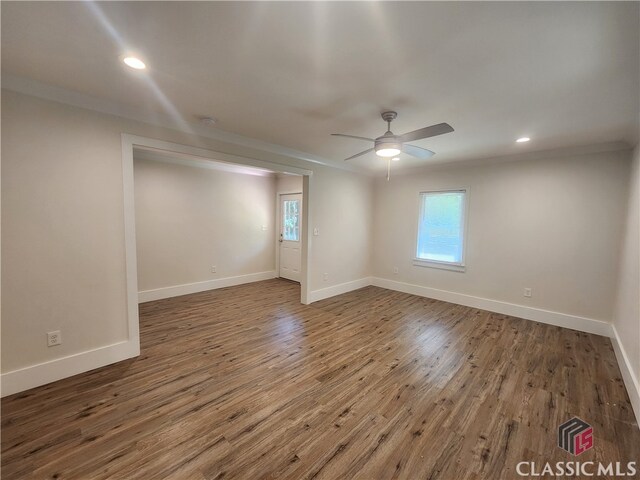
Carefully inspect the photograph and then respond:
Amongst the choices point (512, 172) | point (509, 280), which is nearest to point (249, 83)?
point (512, 172)

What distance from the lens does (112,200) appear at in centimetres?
253

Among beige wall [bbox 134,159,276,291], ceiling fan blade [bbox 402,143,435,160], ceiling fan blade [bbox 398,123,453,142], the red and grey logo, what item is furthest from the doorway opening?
the red and grey logo

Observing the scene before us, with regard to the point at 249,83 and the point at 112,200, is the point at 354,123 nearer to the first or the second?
the point at 249,83

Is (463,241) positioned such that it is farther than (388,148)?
Yes

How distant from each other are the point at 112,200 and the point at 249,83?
178 cm

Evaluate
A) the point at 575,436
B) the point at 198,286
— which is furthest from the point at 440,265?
the point at 198,286

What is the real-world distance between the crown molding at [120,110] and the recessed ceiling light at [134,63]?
861mm

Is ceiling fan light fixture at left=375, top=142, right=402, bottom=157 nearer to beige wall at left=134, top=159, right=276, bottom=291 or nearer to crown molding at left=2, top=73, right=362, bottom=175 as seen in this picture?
crown molding at left=2, top=73, right=362, bottom=175

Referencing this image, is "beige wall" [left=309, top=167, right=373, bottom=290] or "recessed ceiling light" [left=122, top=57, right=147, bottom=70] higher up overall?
"recessed ceiling light" [left=122, top=57, right=147, bottom=70]

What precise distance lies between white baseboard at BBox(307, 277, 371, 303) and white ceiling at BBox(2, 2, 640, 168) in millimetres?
2946

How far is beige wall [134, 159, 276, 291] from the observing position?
14.7 feet

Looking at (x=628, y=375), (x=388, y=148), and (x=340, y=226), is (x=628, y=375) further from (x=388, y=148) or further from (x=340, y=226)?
(x=340, y=226)

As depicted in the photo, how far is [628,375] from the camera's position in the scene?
2346mm

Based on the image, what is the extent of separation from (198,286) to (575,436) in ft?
17.6
